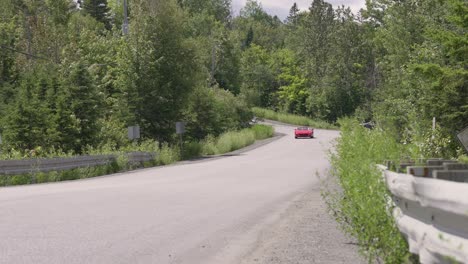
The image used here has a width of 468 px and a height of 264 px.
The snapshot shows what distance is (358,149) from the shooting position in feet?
35.6

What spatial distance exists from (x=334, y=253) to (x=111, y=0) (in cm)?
10066

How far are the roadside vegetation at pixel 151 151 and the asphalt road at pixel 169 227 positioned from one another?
6130 millimetres

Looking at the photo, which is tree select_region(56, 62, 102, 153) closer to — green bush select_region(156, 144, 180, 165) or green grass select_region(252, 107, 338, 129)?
green bush select_region(156, 144, 180, 165)

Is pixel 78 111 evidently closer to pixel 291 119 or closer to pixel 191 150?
pixel 191 150

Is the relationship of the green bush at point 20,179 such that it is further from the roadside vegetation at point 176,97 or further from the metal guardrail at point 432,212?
the metal guardrail at point 432,212

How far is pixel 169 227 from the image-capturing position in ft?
34.3

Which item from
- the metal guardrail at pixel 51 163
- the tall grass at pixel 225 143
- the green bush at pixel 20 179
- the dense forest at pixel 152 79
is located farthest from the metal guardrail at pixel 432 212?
the tall grass at pixel 225 143

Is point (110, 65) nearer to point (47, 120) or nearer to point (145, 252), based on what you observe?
point (47, 120)

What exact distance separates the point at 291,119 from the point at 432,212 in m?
110

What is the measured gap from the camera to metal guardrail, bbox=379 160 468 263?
4.27m

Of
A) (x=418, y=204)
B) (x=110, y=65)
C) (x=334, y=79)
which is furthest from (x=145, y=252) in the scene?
(x=334, y=79)

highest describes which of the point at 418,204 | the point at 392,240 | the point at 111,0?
the point at 111,0

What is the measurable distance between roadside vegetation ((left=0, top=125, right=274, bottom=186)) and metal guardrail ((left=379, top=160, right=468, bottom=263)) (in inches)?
698

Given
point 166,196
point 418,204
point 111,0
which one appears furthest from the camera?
point 111,0
